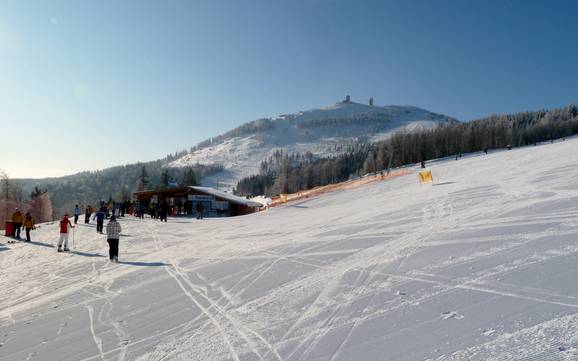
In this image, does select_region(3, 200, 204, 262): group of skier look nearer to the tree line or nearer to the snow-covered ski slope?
the snow-covered ski slope

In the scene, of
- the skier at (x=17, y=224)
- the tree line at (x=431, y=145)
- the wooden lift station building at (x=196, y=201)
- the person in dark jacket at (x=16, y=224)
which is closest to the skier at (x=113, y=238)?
the skier at (x=17, y=224)

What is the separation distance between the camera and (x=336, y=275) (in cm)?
708

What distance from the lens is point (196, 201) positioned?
40906mm

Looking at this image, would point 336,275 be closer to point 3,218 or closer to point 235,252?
point 235,252

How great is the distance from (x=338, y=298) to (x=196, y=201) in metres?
36.9

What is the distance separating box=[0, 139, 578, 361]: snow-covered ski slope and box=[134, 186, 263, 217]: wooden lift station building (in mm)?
28308

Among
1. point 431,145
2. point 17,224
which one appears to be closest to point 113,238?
point 17,224

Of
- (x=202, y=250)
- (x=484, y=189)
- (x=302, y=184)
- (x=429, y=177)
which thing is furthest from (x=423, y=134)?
(x=202, y=250)

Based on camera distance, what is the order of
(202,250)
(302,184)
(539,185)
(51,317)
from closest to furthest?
(51,317)
(202,250)
(539,185)
(302,184)

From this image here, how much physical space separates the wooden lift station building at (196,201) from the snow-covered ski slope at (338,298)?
92.9 feet

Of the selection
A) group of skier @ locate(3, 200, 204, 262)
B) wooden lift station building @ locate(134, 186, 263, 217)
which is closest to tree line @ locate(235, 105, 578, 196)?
wooden lift station building @ locate(134, 186, 263, 217)

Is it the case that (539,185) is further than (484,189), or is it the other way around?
(484,189)

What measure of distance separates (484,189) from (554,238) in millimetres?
10556

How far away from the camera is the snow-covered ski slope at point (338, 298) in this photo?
4.08m
